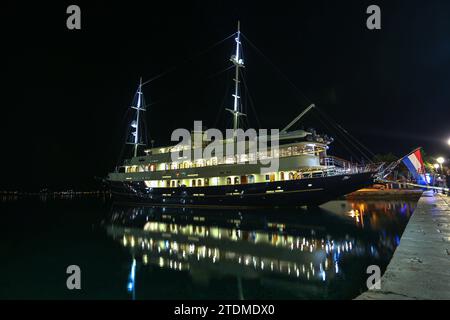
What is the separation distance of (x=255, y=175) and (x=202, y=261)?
16988mm

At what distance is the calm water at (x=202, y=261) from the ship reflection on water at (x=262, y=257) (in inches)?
1.2

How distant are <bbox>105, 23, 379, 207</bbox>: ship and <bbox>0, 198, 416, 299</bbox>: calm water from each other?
20.3 feet

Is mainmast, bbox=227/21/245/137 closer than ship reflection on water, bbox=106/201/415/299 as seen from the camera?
No

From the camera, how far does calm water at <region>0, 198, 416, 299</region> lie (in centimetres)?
741

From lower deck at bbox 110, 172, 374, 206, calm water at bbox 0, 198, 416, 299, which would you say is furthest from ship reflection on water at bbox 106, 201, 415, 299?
lower deck at bbox 110, 172, 374, 206

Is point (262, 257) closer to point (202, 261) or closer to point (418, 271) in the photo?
point (202, 261)

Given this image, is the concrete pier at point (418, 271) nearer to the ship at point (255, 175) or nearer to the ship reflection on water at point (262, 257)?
the ship reflection on water at point (262, 257)

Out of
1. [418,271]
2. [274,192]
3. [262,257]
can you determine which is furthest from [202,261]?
[274,192]

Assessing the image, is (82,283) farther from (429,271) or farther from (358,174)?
(358,174)

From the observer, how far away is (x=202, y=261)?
1034cm

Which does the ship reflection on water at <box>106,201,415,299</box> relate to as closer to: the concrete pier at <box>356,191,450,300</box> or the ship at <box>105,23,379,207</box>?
the concrete pier at <box>356,191,450,300</box>
